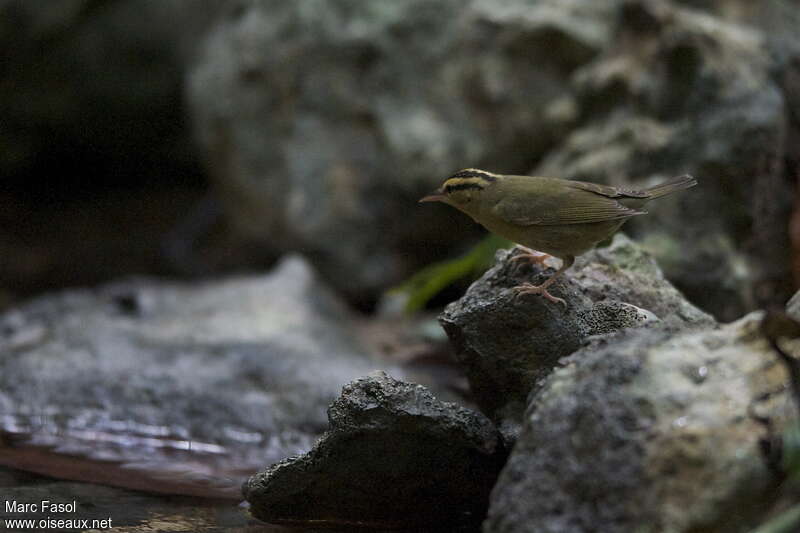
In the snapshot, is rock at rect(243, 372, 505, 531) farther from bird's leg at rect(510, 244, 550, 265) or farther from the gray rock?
the gray rock

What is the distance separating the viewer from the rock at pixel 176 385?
449 cm

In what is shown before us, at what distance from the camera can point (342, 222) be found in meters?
7.83

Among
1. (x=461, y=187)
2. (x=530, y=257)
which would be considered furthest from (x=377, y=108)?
(x=530, y=257)

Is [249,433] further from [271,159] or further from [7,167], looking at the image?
[7,167]

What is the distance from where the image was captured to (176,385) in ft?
17.4

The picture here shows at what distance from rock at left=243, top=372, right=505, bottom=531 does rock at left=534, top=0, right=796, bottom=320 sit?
2.79 m

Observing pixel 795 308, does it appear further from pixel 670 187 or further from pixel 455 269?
pixel 455 269

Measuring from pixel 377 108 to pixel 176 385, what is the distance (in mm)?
3469

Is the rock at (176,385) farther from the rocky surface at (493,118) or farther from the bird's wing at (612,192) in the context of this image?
the bird's wing at (612,192)

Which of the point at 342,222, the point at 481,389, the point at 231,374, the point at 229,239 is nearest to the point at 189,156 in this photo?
the point at 229,239

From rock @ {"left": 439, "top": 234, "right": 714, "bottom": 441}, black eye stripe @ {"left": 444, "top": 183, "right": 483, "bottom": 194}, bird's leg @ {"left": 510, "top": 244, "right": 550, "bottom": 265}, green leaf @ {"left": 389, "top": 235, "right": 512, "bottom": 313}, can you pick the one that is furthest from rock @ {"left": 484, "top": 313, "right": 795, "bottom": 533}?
green leaf @ {"left": 389, "top": 235, "right": 512, "bottom": 313}

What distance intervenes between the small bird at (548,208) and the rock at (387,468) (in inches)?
35.6

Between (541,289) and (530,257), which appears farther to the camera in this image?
(530,257)

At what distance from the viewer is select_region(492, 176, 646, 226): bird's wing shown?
398 centimetres
